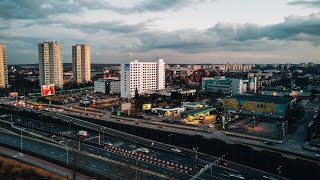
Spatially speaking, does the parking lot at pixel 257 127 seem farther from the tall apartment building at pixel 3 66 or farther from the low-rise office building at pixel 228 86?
the tall apartment building at pixel 3 66

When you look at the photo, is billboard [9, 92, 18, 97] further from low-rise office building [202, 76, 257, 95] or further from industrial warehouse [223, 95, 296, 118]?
industrial warehouse [223, 95, 296, 118]

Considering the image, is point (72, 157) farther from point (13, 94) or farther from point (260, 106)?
point (13, 94)

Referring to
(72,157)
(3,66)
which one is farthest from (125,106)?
(3,66)

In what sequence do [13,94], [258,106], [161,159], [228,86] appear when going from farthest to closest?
[228,86], [13,94], [258,106], [161,159]

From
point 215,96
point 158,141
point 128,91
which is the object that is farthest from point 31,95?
point 158,141

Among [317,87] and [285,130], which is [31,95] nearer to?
[285,130]

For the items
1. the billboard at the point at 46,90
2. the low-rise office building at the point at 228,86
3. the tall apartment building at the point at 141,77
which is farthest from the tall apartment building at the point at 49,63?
the low-rise office building at the point at 228,86
